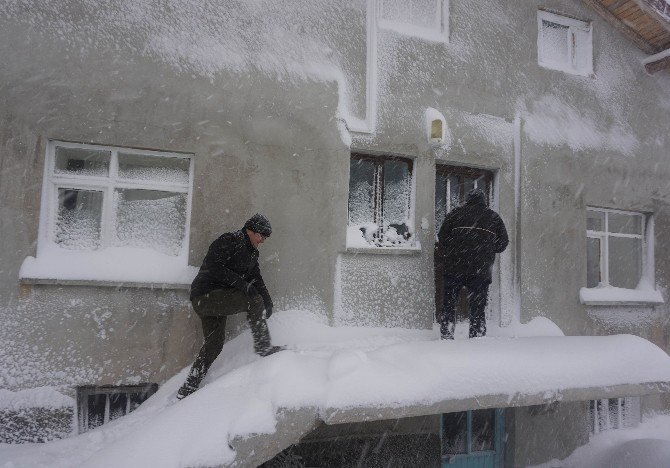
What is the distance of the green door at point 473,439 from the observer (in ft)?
19.2

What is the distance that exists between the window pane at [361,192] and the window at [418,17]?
1.82 metres

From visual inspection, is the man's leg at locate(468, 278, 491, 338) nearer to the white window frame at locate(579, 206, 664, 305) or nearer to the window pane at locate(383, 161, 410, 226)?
the window pane at locate(383, 161, 410, 226)

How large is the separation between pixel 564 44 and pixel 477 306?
4669 mm

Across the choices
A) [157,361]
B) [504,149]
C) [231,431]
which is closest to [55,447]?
[157,361]

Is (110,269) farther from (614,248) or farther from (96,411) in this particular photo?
(614,248)

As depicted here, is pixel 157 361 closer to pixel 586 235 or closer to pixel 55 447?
pixel 55 447

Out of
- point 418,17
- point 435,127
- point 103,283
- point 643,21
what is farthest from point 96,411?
point 643,21

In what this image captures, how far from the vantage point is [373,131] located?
5.51 metres

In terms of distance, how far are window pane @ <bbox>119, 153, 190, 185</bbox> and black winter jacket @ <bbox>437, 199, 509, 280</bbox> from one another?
3041 millimetres

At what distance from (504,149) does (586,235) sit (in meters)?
1.91

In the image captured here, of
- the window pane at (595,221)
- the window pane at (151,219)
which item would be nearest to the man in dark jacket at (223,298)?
the window pane at (151,219)

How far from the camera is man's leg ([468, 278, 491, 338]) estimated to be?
5.18 metres

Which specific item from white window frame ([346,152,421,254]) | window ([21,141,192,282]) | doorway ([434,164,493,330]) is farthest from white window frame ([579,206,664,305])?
window ([21,141,192,282])

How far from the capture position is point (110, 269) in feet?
15.0
